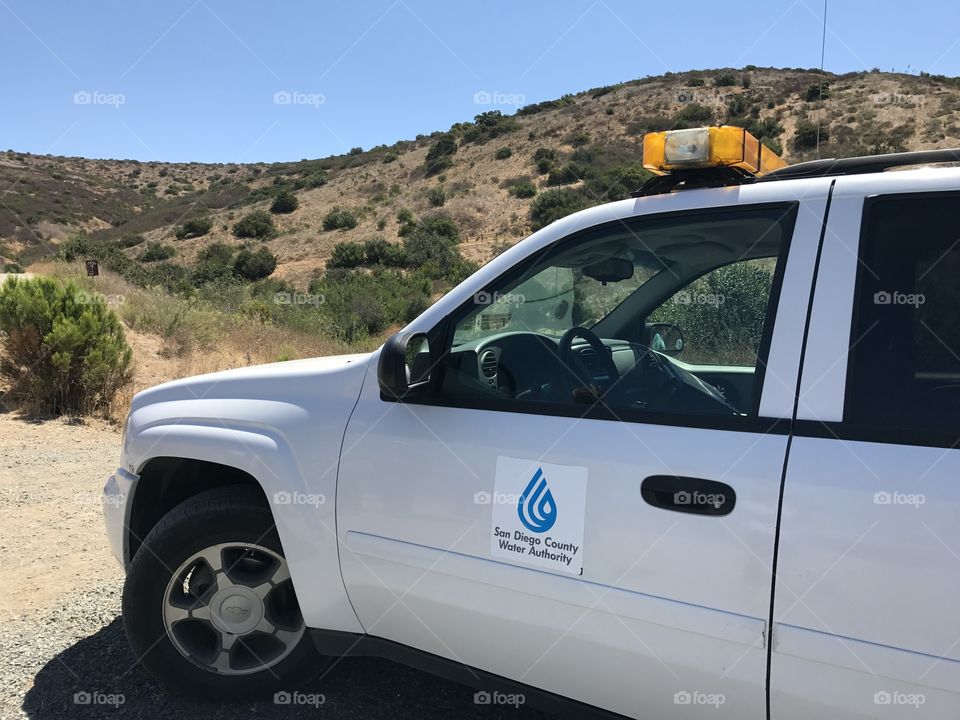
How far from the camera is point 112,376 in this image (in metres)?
9.09

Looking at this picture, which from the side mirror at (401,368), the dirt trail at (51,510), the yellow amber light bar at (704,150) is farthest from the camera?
the dirt trail at (51,510)

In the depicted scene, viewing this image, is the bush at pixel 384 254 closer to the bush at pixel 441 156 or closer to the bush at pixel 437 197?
the bush at pixel 437 197

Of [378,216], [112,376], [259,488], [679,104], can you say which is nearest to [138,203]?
[378,216]

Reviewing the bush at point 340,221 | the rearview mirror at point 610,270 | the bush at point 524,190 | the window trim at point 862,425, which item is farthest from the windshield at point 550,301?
the bush at point 340,221

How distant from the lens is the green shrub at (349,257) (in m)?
29.2

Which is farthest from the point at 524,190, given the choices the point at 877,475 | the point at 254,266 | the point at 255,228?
the point at 877,475

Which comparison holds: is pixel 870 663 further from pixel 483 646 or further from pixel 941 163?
pixel 941 163

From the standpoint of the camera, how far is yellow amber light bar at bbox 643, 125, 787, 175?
7.30ft

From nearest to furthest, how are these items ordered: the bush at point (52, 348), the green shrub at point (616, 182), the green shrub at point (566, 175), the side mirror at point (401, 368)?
1. the side mirror at point (401, 368)
2. the bush at point (52, 348)
3. the green shrub at point (616, 182)
4. the green shrub at point (566, 175)

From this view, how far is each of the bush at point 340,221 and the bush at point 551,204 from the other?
9.30 meters

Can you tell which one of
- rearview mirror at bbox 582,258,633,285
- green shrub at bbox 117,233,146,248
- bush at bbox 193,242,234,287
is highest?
green shrub at bbox 117,233,146,248

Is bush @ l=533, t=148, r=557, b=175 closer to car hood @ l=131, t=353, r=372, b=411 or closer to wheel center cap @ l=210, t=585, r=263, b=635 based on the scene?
car hood @ l=131, t=353, r=372, b=411

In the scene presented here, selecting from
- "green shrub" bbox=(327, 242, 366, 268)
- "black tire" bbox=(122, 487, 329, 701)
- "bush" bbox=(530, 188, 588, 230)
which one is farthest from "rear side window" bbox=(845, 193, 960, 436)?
"bush" bbox=(530, 188, 588, 230)

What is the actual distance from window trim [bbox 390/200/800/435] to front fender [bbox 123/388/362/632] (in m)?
0.30
